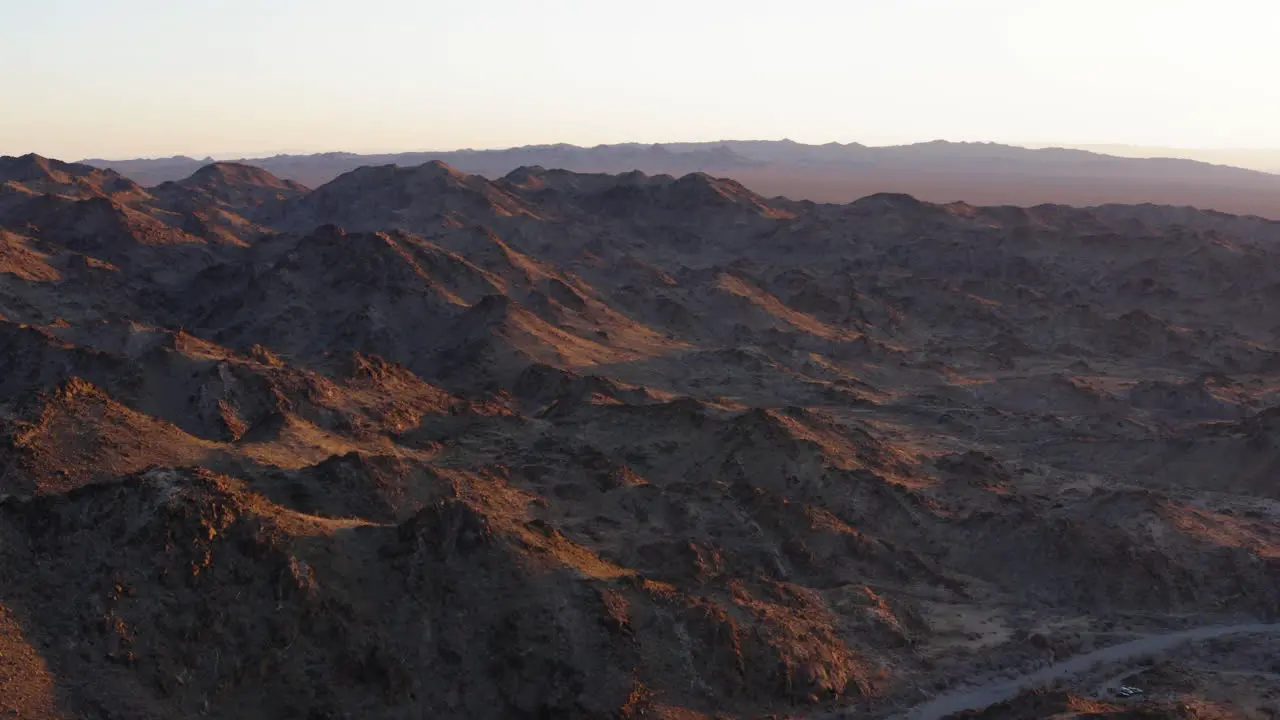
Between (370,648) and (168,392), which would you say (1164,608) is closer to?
(370,648)

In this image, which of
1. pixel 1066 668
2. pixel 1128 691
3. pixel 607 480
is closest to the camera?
pixel 1128 691

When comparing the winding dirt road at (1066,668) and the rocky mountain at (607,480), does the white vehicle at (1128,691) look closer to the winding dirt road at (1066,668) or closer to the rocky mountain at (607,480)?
the rocky mountain at (607,480)

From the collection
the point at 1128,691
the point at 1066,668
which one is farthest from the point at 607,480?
the point at 1128,691

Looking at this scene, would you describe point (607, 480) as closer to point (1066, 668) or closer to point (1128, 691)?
point (1066, 668)

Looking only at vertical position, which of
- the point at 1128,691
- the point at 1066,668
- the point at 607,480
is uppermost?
the point at 607,480

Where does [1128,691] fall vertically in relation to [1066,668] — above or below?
above

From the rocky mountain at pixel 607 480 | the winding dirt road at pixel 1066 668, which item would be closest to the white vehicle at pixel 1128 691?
the rocky mountain at pixel 607 480
